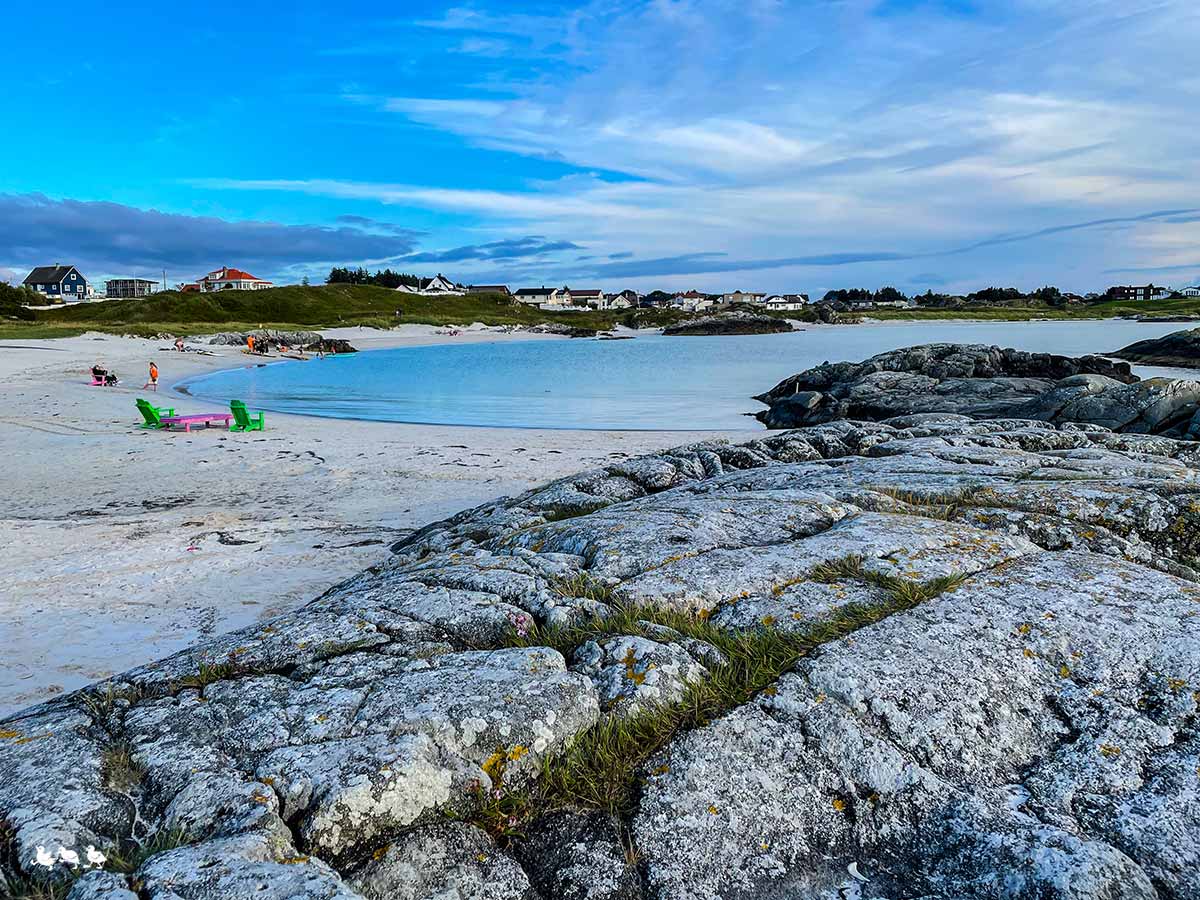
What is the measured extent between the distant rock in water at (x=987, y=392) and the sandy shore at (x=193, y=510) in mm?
6448

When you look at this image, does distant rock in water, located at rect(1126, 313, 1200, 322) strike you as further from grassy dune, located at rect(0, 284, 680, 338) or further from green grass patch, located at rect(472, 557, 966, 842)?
green grass patch, located at rect(472, 557, 966, 842)

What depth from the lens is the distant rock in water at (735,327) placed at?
13738cm

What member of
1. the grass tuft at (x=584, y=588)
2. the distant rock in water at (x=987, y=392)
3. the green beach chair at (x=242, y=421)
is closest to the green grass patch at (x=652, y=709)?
the grass tuft at (x=584, y=588)

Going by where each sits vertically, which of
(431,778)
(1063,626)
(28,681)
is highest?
(1063,626)

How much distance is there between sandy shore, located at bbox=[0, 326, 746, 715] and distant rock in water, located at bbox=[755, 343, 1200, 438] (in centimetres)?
645

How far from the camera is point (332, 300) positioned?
149 m

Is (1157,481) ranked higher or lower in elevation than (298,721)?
higher

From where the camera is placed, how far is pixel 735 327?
451ft

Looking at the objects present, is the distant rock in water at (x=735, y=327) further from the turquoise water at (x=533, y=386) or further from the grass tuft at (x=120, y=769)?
the grass tuft at (x=120, y=769)

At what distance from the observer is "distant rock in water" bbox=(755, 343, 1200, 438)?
20.7 m

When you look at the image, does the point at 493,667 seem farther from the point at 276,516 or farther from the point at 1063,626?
the point at 276,516

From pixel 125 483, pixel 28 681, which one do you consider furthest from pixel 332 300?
pixel 28 681

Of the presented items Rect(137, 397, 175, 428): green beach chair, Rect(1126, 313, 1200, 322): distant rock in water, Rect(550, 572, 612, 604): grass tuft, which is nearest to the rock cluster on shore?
Rect(137, 397, 175, 428): green beach chair

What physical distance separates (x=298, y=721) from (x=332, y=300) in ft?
516
